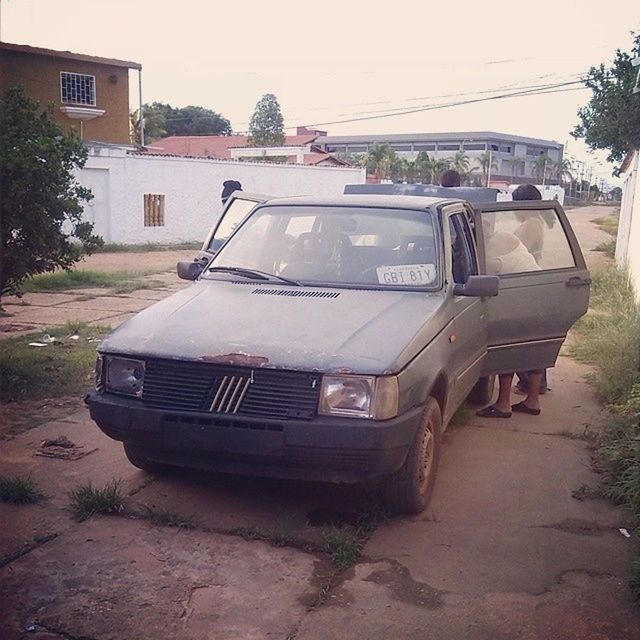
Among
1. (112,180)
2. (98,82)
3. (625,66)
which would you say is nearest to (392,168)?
(98,82)

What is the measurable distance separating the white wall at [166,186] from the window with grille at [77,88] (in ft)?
19.5

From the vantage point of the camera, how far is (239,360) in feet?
12.7

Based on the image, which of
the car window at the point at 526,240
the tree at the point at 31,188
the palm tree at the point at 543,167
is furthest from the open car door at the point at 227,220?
the palm tree at the point at 543,167

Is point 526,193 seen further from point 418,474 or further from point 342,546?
point 342,546

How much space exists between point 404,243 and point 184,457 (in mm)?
2035

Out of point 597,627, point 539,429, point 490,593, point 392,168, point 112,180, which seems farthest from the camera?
point 392,168

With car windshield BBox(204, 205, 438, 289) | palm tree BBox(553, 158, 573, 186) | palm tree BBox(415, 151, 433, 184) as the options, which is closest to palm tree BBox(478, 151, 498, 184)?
palm tree BBox(415, 151, 433, 184)

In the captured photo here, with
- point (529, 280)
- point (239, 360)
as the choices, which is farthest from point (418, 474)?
point (529, 280)

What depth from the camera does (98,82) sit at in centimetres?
2909

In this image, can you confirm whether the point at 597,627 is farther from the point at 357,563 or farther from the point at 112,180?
the point at 112,180

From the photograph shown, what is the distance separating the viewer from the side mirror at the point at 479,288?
15.9 feet

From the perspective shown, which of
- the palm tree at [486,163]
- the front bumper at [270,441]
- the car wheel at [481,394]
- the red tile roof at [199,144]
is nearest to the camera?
the front bumper at [270,441]

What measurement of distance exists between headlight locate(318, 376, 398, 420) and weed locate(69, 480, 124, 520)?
135 cm

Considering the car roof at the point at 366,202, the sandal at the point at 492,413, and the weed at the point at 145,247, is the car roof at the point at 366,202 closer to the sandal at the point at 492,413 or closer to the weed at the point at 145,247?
the sandal at the point at 492,413
